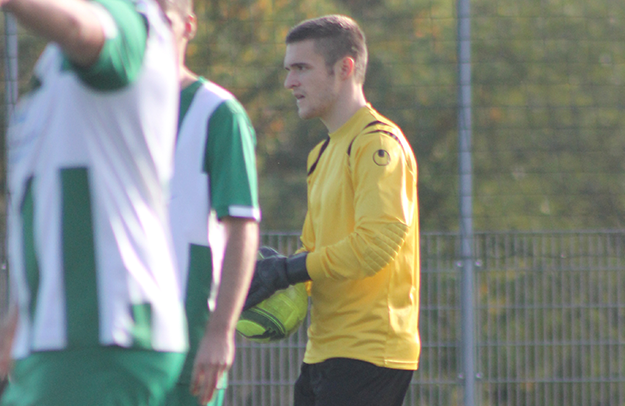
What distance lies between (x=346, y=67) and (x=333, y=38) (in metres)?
0.12

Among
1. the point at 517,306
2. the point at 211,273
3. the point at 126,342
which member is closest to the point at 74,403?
the point at 126,342

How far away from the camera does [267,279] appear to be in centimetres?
282

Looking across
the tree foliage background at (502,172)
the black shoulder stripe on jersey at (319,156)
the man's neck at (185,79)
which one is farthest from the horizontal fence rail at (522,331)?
the man's neck at (185,79)

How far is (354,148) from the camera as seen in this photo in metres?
2.72

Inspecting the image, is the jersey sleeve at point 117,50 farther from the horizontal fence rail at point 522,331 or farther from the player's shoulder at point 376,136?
the horizontal fence rail at point 522,331

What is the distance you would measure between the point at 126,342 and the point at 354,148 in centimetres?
145

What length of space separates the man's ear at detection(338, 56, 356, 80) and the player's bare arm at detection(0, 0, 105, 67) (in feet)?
5.60

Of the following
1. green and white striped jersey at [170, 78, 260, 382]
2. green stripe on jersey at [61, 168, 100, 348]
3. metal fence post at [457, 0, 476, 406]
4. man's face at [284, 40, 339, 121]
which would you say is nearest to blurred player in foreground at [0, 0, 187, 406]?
green stripe on jersey at [61, 168, 100, 348]

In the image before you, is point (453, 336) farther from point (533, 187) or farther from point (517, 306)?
point (533, 187)

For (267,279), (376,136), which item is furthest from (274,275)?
(376,136)

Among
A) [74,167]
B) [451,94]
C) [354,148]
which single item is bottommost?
[74,167]

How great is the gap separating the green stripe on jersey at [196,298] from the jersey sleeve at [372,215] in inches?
26.2

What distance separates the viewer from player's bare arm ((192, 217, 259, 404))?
174cm

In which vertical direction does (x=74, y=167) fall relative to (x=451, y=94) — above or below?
below
